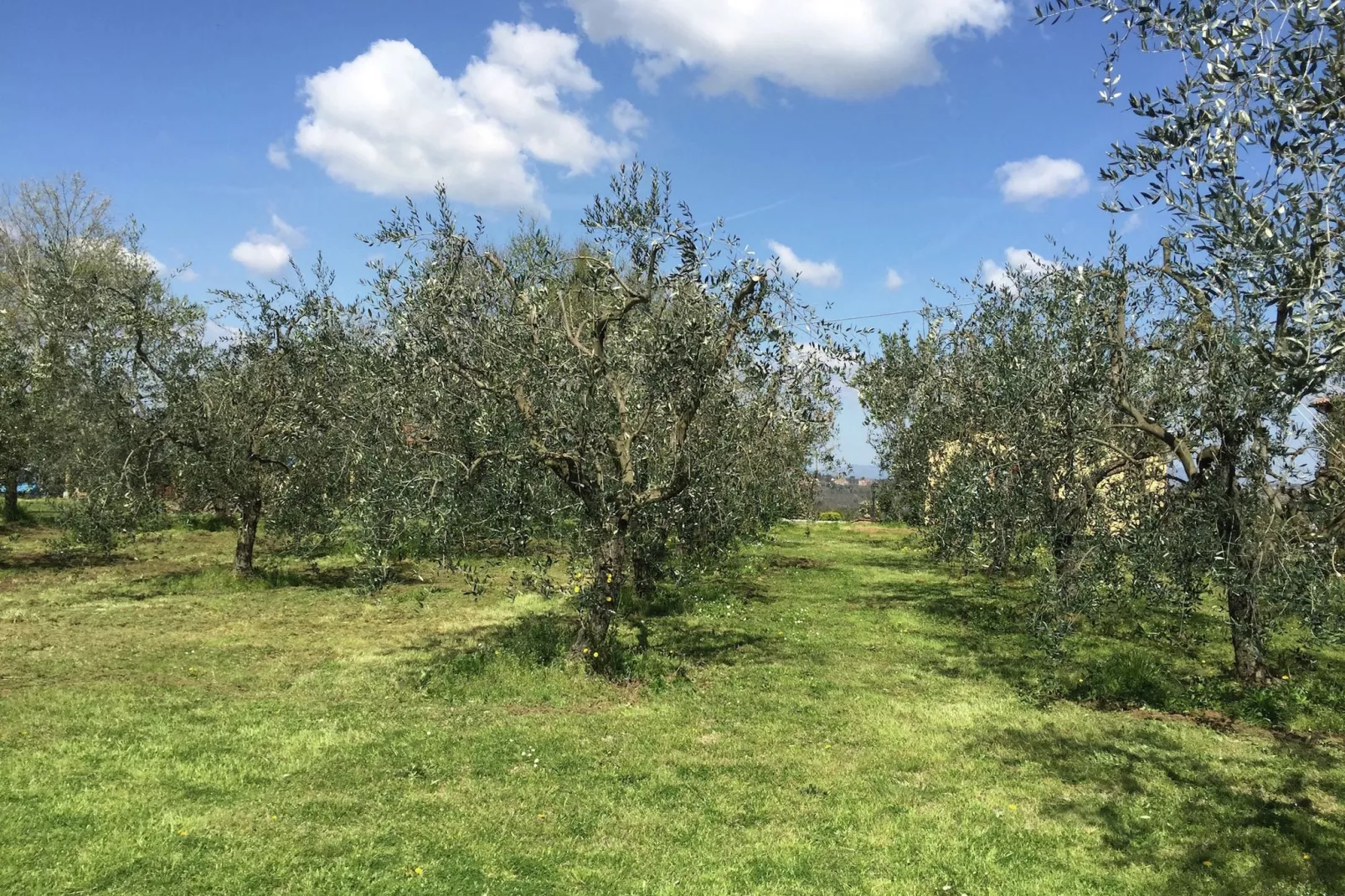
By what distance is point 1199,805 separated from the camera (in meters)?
9.82

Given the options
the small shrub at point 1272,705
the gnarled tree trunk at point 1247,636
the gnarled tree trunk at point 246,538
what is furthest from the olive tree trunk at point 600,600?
the gnarled tree trunk at point 246,538

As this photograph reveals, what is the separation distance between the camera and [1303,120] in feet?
19.9

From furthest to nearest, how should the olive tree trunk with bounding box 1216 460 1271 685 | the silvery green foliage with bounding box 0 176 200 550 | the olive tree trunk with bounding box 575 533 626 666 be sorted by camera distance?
the silvery green foliage with bounding box 0 176 200 550 → the olive tree trunk with bounding box 575 533 626 666 → the olive tree trunk with bounding box 1216 460 1271 685

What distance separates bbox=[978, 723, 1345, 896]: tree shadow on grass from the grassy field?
4 centimetres

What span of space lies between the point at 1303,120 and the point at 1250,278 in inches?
45.3

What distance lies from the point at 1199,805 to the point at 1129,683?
525 cm

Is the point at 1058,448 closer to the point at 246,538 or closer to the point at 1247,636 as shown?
the point at 1247,636

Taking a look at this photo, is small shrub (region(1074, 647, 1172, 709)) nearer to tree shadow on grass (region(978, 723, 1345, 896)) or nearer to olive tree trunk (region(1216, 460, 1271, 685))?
olive tree trunk (region(1216, 460, 1271, 685))

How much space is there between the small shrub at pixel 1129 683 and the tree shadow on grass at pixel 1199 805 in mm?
1424

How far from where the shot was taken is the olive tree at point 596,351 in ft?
42.6

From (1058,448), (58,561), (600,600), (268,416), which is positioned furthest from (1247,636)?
(58,561)

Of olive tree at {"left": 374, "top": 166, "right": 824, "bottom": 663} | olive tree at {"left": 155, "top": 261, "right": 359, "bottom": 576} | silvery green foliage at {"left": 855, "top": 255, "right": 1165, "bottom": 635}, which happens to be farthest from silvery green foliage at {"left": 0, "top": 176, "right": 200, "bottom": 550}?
silvery green foliage at {"left": 855, "top": 255, "right": 1165, "bottom": 635}

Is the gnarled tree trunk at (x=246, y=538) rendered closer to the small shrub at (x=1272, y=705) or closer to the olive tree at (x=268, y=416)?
the olive tree at (x=268, y=416)

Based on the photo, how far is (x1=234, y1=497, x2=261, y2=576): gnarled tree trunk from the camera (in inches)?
891
